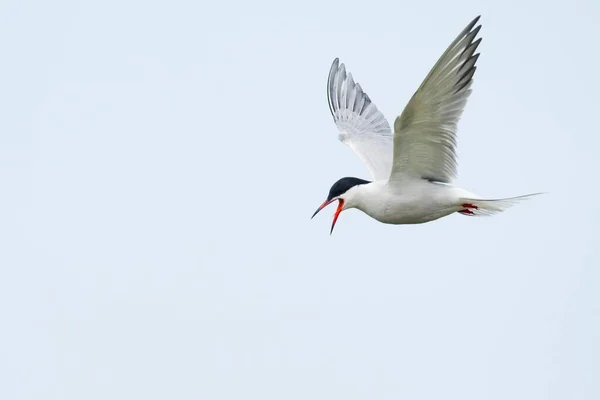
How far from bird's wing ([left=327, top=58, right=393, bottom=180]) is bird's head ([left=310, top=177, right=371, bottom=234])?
71 cm

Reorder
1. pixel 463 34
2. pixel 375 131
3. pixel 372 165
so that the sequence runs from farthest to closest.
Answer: pixel 375 131
pixel 372 165
pixel 463 34

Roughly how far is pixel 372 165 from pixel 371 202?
55.9 inches

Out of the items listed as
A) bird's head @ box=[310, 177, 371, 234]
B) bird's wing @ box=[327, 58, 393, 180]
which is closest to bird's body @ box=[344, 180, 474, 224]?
bird's head @ box=[310, 177, 371, 234]

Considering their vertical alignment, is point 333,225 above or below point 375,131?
below

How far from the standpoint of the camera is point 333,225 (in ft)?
37.0

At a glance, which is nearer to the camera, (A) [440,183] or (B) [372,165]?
(A) [440,183]

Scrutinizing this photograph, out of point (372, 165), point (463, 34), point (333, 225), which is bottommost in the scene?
point (333, 225)

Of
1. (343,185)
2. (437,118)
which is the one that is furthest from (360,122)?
(437,118)

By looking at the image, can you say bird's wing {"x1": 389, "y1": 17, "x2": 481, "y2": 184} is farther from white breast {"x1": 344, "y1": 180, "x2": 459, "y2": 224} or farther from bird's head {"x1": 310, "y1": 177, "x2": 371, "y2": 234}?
bird's head {"x1": 310, "y1": 177, "x2": 371, "y2": 234}

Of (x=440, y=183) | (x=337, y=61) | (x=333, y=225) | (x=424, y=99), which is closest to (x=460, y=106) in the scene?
(x=424, y=99)

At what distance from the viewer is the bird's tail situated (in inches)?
405

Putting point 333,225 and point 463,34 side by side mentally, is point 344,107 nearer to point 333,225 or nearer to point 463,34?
point 333,225

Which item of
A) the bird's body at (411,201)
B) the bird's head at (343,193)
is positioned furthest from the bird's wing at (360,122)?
the bird's body at (411,201)

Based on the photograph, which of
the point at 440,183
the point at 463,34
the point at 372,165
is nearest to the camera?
the point at 463,34
